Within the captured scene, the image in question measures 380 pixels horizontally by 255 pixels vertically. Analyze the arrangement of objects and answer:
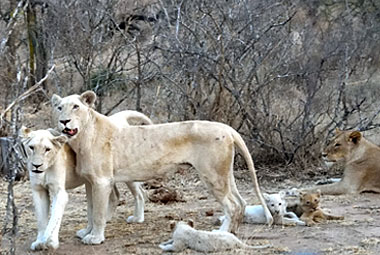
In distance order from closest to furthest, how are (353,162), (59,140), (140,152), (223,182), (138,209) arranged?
(59,140) → (223,182) → (140,152) → (138,209) → (353,162)

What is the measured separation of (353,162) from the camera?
926 centimetres

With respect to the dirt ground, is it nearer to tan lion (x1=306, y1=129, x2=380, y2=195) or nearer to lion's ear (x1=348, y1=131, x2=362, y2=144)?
tan lion (x1=306, y1=129, x2=380, y2=195)

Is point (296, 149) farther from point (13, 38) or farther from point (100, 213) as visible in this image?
point (13, 38)

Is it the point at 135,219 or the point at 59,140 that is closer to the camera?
the point at 59,140

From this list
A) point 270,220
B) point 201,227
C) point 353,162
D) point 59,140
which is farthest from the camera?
point 353,162

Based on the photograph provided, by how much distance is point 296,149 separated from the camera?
10219 mm

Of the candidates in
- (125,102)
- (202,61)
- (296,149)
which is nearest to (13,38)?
(125,102)

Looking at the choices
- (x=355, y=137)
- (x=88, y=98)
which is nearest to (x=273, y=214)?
(x=88, y=98)

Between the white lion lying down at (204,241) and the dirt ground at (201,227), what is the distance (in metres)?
0.07

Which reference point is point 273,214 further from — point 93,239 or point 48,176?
point 48,176

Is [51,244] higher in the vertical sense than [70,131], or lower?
lower

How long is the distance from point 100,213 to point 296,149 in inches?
176

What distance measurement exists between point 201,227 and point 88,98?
5.30 feet

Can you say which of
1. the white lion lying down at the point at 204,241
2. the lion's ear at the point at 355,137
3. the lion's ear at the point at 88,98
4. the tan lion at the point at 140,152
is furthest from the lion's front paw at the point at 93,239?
the lion's ear at the point at 355,137
